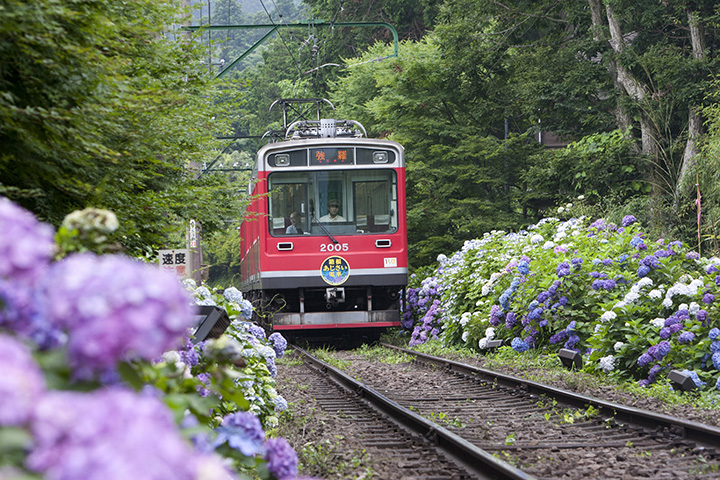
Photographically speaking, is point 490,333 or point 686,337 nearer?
point 686,337

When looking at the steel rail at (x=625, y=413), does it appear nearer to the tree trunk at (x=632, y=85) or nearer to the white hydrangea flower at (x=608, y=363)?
the white hydrangea flower at (x=608, y=363)

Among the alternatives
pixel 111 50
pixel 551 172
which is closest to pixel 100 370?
pixel 111 50

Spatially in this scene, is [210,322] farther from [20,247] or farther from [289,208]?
[289,208]

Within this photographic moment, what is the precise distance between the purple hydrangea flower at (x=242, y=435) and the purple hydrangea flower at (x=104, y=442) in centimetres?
72

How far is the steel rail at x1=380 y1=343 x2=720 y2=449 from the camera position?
4914mm

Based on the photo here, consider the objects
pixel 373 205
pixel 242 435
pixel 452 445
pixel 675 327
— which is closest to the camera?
pixel 242 435

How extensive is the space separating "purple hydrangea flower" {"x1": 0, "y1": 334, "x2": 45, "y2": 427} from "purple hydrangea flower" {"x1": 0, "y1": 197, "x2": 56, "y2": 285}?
0.20m

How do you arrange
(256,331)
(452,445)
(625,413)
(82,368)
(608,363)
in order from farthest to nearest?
(608,363) < (256,331) < (625,413) < (452,445) < (82,368)

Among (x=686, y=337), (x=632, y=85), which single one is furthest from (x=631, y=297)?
(x=632, y=85)

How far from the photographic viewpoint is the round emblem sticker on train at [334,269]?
12.8 meters

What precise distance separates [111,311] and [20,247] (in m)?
0.21

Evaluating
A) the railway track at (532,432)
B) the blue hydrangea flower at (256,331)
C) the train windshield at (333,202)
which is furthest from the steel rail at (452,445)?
the train windshield at (333,202)

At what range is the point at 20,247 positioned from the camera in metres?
1.28

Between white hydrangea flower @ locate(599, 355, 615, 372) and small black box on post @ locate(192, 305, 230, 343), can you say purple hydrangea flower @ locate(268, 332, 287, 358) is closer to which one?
small black box on post @ locate(192, 305, 230, 343)
